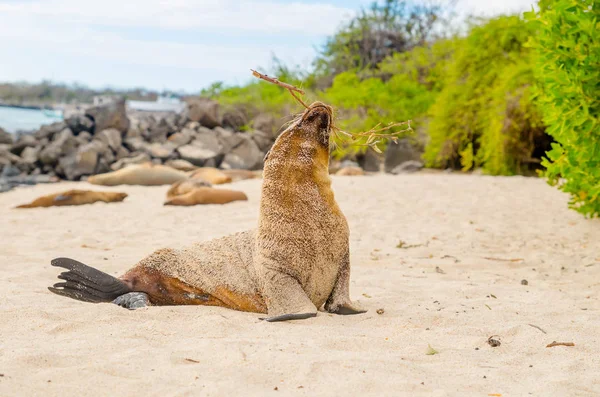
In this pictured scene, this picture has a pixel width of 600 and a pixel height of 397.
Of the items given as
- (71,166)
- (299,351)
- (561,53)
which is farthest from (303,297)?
(71,166)

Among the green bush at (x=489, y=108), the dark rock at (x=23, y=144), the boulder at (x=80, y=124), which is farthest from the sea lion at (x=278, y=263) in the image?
the boulder at (x=80, y=124)

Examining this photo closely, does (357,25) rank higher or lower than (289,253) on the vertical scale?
higher

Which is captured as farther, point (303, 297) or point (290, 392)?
point (303, 297)

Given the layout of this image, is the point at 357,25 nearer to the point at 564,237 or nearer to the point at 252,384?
the point at 564,237

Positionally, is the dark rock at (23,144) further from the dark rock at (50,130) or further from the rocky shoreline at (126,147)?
the dark rock at (50,130)

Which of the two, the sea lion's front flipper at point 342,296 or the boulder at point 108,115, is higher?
the boulder at point 108,115

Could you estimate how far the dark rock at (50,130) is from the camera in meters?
24.6

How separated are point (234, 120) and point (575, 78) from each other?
74.5 feet

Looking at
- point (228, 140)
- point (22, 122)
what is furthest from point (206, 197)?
point (22, 122)

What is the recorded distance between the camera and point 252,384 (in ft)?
10.1

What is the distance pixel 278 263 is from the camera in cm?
430

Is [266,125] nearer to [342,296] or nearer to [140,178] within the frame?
[140,178]

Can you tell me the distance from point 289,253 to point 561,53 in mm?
4879

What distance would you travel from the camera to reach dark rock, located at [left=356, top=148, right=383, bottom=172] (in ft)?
76.7
